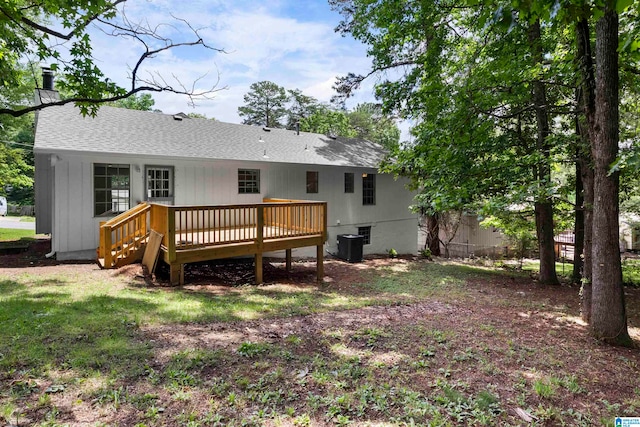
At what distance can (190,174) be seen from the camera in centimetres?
1055

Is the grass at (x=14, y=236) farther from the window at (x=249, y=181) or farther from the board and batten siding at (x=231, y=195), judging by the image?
the window at (x=249, y=181)

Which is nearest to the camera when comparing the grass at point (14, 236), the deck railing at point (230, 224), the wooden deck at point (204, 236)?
the deck railing at point (230, 224)

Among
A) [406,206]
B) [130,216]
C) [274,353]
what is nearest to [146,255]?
[130,216]

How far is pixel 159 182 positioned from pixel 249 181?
2.89 meters

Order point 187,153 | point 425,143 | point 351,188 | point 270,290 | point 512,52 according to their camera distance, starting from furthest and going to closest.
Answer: point 351,188 < point 187,153 < point 425,143 < point 512,52 < point 270,290

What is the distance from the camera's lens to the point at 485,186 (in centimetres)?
769

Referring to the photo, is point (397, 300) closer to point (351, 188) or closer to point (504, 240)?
point (351, 188)

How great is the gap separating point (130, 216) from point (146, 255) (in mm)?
1007

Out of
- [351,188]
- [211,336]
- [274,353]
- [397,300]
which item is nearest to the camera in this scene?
[274,353]

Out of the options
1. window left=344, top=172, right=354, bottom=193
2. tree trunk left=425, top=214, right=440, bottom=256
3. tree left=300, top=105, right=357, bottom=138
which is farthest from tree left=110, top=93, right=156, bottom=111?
tree trunk left=425, top=214, right=440, bottom=256

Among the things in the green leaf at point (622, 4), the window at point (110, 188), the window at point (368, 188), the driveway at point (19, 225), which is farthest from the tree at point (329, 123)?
the green leaf at point (622, 4)

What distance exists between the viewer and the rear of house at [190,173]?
9023 mm

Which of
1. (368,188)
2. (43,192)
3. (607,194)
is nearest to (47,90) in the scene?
(43,192)

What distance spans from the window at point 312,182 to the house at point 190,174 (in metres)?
0.04
